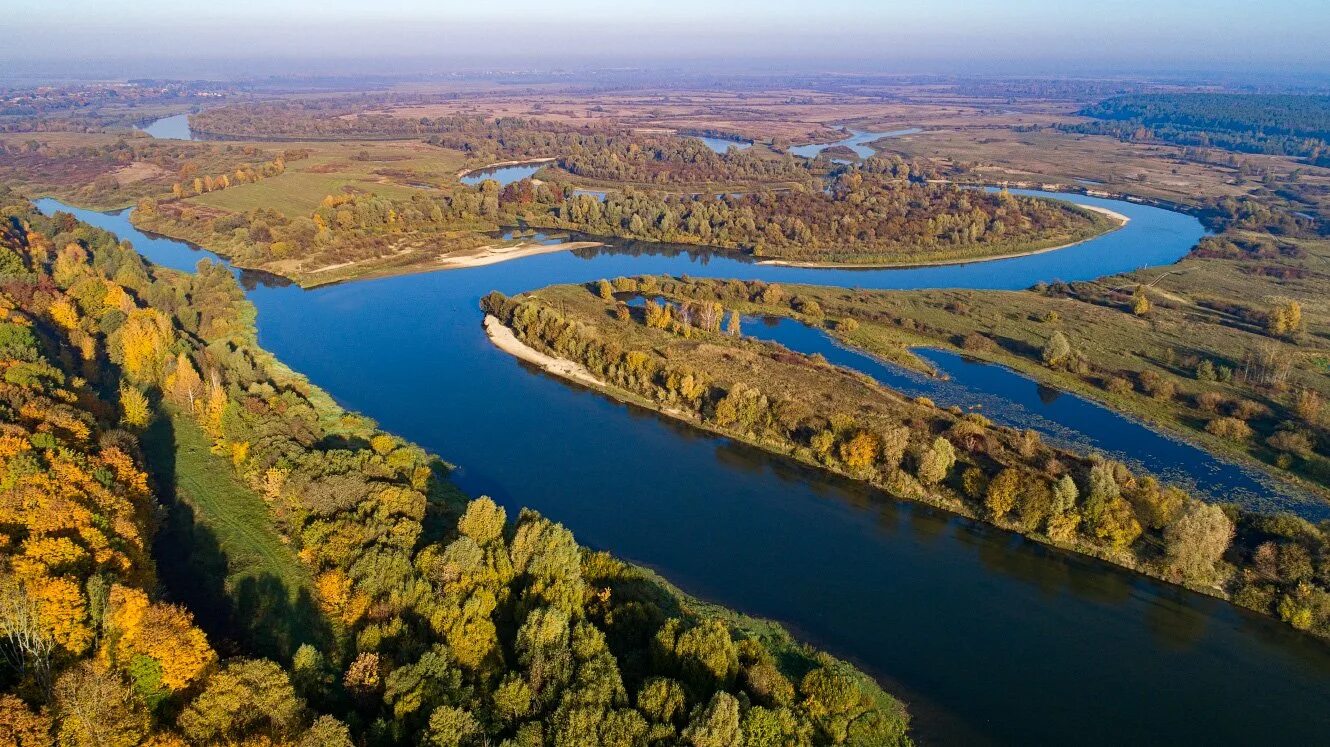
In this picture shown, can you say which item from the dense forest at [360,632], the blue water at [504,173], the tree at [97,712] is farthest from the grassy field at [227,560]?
the blue water at [504,173]

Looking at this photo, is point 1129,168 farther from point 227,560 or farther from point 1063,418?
point 227,560

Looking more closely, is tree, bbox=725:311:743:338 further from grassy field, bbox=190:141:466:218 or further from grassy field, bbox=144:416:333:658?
grassy field, bbox=190:141:466:218

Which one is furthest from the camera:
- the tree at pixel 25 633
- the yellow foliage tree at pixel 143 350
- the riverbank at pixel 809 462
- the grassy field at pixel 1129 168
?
the grassy field at pixel 1129 168

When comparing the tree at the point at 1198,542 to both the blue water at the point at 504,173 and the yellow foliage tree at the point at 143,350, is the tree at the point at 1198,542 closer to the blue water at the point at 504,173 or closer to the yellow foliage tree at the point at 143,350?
the yellow foliage tree at the point at 143,350

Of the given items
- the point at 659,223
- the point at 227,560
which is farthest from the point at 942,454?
the point at 659,223

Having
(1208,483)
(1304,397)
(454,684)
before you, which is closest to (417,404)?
(454,684)

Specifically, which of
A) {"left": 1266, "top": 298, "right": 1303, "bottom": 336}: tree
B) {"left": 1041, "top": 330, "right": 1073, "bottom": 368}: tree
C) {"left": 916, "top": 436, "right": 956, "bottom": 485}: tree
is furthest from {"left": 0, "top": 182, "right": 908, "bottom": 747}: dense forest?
{"left": 1266, "top": 298, "right": 1303, "bottom": 336}: tree

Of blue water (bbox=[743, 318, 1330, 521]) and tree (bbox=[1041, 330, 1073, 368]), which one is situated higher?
tree (bbox=[1041, 330, 1073, 368])
